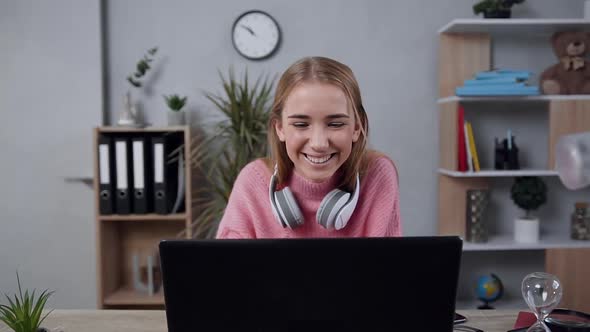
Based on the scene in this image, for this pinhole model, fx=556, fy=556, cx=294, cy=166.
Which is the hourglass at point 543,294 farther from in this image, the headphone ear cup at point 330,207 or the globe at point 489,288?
A: the globe at point 489,288

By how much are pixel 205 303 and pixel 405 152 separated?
2.59 metres

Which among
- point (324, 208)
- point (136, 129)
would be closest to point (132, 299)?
point (136, 129)

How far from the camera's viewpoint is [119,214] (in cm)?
279

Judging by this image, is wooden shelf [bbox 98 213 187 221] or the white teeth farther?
wooden shelf [bbox 98 213 187 221]

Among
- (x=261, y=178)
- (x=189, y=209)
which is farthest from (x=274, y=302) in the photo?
(x=189, y=209)

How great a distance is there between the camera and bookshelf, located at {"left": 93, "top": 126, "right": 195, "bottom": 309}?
2.78 m

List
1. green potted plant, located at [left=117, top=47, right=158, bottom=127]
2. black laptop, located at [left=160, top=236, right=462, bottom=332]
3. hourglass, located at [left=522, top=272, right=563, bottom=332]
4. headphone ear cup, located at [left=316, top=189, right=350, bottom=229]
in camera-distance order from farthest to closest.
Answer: green potted plant, located at [left=117, top=47, right=158, bottom=127] → headphone ear cup, located at [left=316, top=189, right=350, bottom=229] → hourglass, located at [left=522, top=272, right=563, bottom=332] → black laptop, located at [left=160, top=236, right=462, bottom=332]

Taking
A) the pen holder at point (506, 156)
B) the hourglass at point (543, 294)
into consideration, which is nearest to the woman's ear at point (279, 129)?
the hourglass at point (543, 294)

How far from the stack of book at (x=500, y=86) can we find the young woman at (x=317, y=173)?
5.20 feet

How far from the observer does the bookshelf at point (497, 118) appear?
283cm

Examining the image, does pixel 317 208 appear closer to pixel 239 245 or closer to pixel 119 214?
pixel 239 245

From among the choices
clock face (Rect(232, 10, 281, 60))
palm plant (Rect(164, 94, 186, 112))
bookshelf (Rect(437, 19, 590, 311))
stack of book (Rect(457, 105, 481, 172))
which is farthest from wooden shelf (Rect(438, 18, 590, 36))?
palm plant (Rect(164, 94, 186, 112))

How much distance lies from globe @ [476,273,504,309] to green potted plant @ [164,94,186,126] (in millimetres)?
1831

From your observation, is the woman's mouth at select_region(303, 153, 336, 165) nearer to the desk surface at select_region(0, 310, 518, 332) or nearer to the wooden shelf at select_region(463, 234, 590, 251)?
the desk surface at select_region(0, 310, 518, 332)
